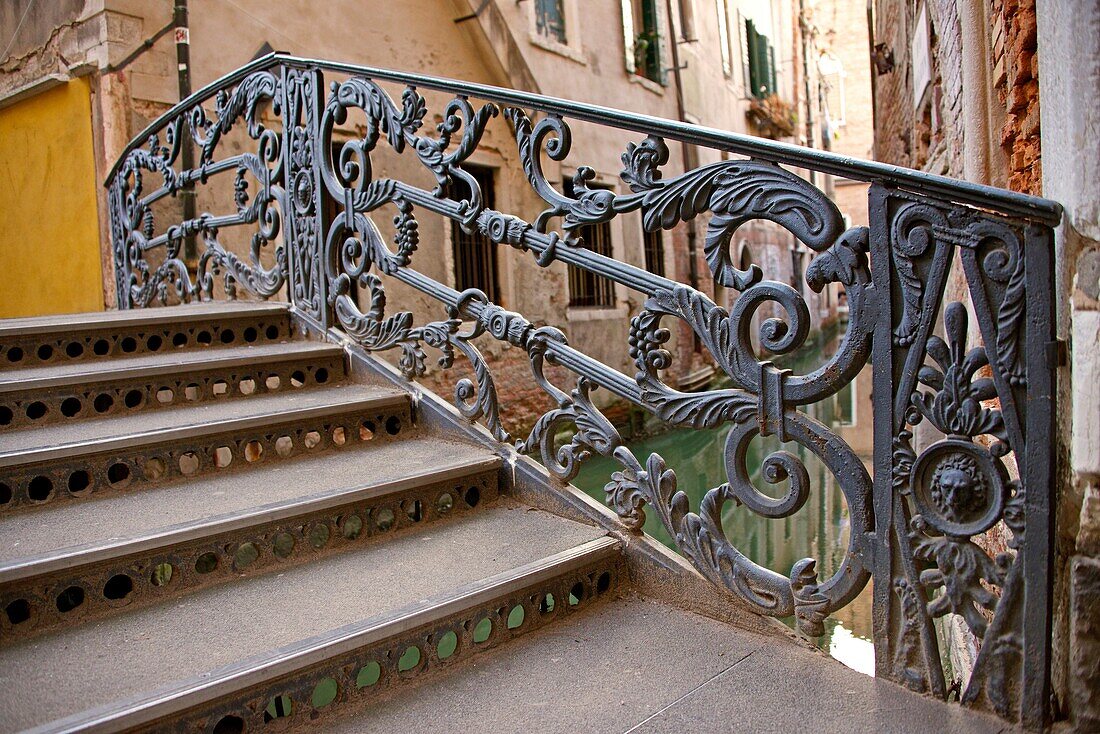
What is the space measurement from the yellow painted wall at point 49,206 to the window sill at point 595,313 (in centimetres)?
508

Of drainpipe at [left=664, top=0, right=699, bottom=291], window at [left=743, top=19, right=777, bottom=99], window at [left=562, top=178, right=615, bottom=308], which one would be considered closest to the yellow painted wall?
window at [left=562, top=178, right=615, bottom=308]

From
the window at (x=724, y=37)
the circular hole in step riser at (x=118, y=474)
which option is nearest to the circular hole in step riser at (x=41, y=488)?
the circular hole in step riser at (x=118, y=474)

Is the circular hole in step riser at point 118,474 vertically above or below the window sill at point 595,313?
above

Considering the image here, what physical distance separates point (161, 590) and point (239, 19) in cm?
582

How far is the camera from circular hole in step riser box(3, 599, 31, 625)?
186 centimetres

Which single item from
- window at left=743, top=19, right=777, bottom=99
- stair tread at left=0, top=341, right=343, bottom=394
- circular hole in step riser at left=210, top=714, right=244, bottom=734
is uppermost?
window at left=743, top=19, right=777, bottom=99

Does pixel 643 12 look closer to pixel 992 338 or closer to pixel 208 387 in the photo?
pixel 208 387

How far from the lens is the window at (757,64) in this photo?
59.5ft

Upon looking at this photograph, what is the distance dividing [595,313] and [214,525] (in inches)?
335

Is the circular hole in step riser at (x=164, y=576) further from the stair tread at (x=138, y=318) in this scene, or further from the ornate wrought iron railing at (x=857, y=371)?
the stair tread at (x=138, y=318)

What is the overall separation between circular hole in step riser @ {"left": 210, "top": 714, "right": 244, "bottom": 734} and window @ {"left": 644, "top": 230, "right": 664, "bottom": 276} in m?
10.8

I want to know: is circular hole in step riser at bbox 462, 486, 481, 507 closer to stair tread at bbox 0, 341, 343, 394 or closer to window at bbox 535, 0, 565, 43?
stair tread at bbox 0, 341, 343, 394

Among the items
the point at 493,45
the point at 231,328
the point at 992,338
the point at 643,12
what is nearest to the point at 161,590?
the point at 231,328

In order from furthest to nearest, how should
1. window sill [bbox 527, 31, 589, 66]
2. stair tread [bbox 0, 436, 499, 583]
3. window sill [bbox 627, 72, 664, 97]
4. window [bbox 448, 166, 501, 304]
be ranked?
window sill [bbox 627, 72, 664, 97] → window sill [bbox 527, 31, 589, 66] → window [bbox 448, 166, 501, 304] → stair tread [bbox 0, 436, 499, 583]
